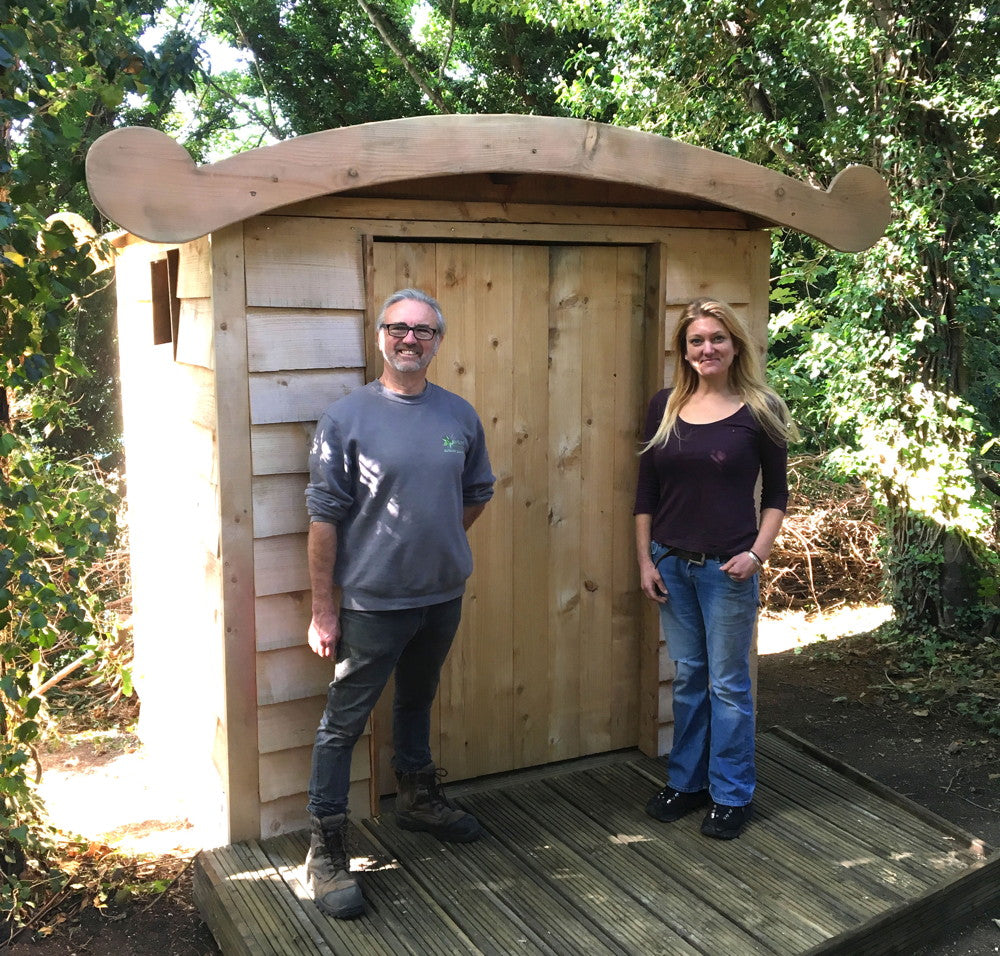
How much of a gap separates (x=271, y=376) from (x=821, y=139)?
4.98 metres

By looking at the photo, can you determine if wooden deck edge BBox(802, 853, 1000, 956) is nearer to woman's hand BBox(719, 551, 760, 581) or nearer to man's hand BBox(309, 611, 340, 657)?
woman's hand BBox(719, 551, 760, 581)

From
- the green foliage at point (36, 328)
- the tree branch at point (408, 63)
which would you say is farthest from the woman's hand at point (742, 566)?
the tree branch at point (408, 63)

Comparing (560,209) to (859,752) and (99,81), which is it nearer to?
(99,81)

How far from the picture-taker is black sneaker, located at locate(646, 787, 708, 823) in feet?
12.7

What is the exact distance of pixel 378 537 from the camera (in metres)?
3.20

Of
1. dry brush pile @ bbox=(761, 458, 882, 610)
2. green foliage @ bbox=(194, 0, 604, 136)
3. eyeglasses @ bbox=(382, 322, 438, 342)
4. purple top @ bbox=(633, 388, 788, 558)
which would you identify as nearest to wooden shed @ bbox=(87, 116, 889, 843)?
eyeglasses @ bbox=(382, 322, 438, 342)

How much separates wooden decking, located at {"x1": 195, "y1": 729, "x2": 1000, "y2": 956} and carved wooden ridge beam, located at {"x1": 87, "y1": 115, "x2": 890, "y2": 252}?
2.08m

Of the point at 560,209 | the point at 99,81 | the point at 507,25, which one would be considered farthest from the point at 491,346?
the point at 507,25

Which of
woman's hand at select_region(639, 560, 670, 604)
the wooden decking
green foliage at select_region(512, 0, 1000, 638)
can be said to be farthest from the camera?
green foliage at select_region(512, 0, 1000, 638)

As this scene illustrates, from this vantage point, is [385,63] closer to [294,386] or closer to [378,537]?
[294,386]

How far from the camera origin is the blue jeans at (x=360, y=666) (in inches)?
128

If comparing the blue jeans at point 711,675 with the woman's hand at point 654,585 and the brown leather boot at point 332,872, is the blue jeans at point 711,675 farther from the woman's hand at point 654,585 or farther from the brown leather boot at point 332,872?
the brown leather boot at point 332,872

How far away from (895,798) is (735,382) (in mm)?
1770

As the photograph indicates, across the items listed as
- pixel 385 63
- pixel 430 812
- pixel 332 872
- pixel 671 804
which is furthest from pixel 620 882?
pixel 385 63
